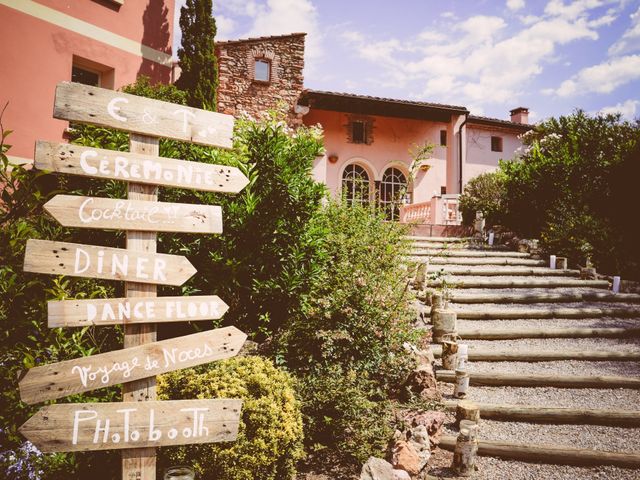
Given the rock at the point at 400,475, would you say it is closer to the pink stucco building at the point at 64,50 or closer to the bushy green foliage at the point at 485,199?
the pink stucco building at the point at 64,50

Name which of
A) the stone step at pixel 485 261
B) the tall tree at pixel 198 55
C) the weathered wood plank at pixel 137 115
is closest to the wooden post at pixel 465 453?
the weathered wood plank at pixel 137 115

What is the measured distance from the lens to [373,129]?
1633cm

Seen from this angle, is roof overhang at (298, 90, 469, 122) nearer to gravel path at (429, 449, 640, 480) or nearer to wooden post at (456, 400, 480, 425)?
wooden post at (456, 400, 480, 425)

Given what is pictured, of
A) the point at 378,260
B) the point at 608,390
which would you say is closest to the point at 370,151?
the point at 378,260

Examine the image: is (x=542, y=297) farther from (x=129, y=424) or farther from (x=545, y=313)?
(x=129, y=424)

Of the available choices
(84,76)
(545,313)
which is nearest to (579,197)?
(545,313)

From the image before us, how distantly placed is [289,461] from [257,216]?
2538 mm

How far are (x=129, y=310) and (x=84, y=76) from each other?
938 cm

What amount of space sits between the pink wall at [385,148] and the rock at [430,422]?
12383 mm

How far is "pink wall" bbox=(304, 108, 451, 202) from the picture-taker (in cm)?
1580

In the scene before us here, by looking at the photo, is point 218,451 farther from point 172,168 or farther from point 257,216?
point 257,216

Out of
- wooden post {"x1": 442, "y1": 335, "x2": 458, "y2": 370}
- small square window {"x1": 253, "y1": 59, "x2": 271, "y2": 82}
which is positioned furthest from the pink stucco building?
wooden post {"x1": 442, "y1": 335, "x2": 458, "y2": 370}

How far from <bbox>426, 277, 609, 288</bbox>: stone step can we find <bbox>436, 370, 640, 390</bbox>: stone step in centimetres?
277

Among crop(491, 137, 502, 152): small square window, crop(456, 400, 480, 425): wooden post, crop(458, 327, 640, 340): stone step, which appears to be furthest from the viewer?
crop(491, 137, 502, 152): small square window
